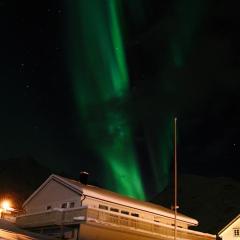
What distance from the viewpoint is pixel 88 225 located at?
40125mm

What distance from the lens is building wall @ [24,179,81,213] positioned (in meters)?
46.3

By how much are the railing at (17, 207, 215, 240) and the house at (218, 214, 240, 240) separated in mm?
12498

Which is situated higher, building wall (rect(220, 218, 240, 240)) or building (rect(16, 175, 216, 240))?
building wall (rect(220, 218, 240, 240))

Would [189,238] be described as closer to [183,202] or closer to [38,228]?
[38,228]

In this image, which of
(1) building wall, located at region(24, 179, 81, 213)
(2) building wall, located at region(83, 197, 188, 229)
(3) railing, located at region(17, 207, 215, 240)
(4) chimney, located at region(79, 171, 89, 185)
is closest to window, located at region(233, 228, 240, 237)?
(2) building wall, located at region(83, 197, 188, 229)

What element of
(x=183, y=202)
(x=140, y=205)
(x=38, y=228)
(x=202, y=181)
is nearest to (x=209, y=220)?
(x=183, y=202)

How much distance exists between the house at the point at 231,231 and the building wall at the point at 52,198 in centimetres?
2326

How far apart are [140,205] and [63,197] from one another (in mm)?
7780

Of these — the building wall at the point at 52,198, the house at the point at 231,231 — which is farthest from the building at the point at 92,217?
the house at the point at 231,231

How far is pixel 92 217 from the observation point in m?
40.6

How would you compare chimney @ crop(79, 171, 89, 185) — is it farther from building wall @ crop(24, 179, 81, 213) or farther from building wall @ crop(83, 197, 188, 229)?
building wall @ crop(83, 197, 188, 229)

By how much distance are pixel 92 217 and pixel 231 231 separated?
2731cm

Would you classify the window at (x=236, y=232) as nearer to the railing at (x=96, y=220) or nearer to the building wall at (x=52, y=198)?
the railing at (x=96, y=220)

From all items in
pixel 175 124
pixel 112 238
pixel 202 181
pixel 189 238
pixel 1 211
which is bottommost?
pixel 112 238
